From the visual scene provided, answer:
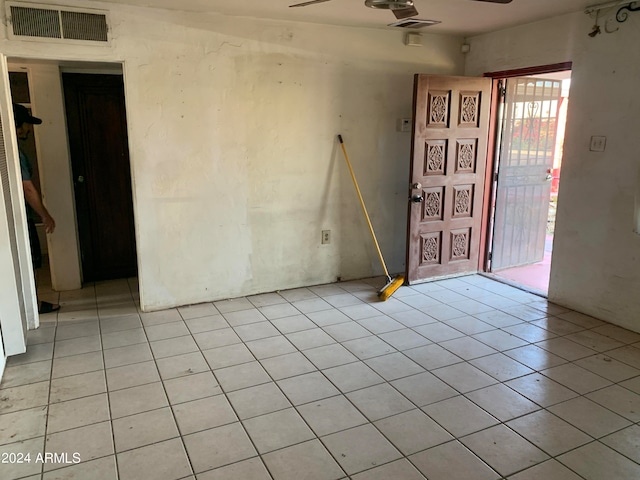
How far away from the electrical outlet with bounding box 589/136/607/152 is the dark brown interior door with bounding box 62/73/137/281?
4.21 metres

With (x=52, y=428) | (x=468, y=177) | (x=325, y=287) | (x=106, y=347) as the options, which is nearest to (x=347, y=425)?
(x=52, y=428)

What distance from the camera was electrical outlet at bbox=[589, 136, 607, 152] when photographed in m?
3.62

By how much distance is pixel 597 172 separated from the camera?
3.69 meters

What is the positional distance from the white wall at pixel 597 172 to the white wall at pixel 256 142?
1354 mm

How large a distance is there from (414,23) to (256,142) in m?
1.76

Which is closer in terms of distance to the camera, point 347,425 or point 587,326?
point 347,425

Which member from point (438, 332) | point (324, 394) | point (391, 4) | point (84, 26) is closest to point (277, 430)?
point (324, 394)

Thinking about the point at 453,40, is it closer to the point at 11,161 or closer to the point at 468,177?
the point at 468,177

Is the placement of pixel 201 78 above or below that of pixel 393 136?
above

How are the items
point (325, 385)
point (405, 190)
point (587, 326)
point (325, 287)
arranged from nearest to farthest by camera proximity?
1. point (325, 385)
2. point (587, 326)
3. point (325, 287)
4. point (405, 190)

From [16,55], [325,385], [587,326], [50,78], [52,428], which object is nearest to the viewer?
[52,428]

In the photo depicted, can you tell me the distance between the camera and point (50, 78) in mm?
4109

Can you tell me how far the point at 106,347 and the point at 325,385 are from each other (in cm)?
160

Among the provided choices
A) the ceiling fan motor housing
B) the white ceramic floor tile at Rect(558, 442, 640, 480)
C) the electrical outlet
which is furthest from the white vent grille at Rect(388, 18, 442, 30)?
the white ceramic floor tile at Rect(558, 442, 640, 480)
